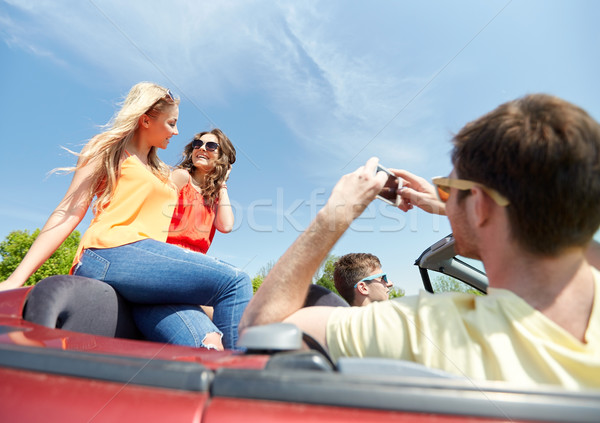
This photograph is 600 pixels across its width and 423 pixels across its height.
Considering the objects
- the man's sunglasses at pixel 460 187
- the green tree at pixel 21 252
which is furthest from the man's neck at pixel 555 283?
the green tree at pixel 21 252

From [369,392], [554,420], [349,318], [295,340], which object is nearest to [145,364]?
[295,340]

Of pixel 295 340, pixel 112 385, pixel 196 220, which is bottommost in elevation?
pixel 112 385

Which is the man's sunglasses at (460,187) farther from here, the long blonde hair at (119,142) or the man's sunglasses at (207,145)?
the man's sunglasses at (207,145)

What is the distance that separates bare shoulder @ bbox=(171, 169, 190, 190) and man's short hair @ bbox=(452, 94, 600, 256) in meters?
2.35

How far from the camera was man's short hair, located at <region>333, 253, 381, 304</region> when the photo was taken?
16.6 feet

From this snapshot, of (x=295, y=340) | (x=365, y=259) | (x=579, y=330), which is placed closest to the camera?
(x=295, y=340)

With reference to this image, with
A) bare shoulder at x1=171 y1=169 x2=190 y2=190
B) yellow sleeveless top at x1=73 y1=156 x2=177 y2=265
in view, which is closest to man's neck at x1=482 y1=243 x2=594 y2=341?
yellow sleeveless top at x1=73 y1=156 x2=177 y2=265

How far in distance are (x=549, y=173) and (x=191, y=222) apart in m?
2.32

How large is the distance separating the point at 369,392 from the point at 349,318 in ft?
1.81

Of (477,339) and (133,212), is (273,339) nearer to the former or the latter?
(477,339)

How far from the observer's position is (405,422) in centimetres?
71

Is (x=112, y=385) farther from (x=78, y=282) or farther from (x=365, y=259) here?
(x=365, y=259)

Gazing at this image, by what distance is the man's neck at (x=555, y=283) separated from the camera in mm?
1141

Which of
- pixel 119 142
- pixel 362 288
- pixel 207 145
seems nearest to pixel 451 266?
pixel 362 288
